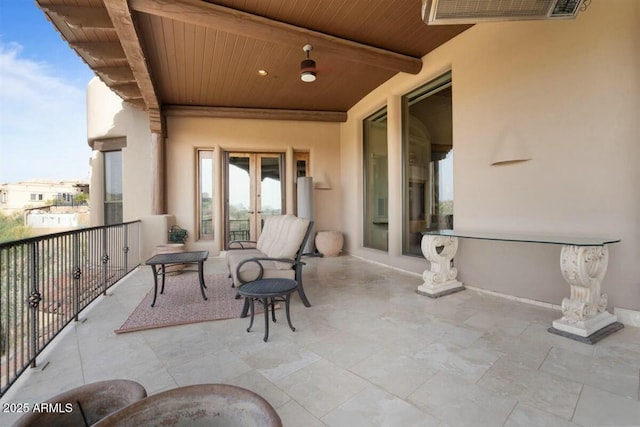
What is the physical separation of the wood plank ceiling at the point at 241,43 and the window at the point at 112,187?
1492mm

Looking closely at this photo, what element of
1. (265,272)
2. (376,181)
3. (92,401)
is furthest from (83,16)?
(376,181)

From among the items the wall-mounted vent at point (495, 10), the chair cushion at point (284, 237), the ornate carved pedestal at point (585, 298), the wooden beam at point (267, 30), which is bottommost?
the ornate carved pedestal at point (585, 298)

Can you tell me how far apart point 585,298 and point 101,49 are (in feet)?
20.0

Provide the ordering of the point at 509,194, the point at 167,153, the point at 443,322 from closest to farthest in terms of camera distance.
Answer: the point at 443,322
the point at 509,194
the point at 167,153

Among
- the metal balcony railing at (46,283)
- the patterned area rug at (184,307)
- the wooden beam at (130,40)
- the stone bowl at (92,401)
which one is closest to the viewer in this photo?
the stone bowl at (92,401)

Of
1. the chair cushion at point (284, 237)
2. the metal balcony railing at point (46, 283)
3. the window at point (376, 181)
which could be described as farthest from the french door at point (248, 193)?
the chair cushion at point (284, 237)

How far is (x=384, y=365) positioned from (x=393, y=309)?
3.73ft

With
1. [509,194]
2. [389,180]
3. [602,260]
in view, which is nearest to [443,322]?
[602,260]

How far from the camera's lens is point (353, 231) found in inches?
256

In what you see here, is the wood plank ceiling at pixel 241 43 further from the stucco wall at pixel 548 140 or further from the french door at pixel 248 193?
the french door at pixel 248 193

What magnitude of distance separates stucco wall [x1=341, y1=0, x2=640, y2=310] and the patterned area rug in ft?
9.53

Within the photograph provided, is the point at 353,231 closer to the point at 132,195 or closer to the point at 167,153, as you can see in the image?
the point at 167,153

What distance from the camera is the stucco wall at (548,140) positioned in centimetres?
250

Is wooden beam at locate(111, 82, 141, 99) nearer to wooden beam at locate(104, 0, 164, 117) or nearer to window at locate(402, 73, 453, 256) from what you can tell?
wooden beam at locate(104, 0, 164, 117)
